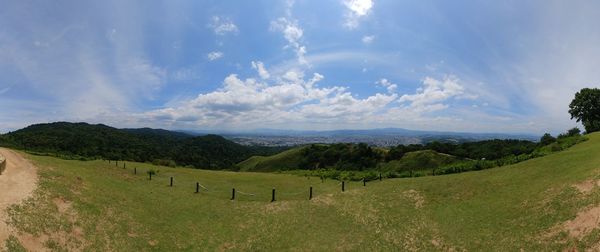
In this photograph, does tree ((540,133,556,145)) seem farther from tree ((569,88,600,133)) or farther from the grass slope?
the grass slope

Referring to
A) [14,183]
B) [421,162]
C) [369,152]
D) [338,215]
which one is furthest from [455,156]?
[14,183]

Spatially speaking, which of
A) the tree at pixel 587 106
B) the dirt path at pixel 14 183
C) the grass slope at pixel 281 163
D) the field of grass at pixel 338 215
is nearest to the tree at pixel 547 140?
the tree at pixel 587 106

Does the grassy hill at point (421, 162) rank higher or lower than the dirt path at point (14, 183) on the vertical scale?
lower

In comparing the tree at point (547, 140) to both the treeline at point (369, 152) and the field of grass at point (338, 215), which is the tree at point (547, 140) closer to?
the treeline at point (369, 152)

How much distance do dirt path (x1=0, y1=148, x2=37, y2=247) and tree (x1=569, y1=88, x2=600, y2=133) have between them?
83.6m

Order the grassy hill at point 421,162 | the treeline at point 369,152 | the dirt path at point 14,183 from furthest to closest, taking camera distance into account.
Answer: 1. the treeline at point 369,152
2. the grassy hill at point 421,162
3. the dirt path at point 14,183

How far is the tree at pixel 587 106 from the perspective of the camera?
6456cm

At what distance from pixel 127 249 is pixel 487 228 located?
22.1 meters

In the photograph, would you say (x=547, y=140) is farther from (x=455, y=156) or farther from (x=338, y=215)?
(x=338, y=215)

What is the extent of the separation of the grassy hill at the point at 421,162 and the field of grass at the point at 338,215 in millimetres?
38436

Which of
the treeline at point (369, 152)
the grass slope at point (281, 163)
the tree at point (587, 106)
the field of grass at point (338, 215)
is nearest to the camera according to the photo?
the field of grass at point (338, 215)

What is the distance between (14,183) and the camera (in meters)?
21.0

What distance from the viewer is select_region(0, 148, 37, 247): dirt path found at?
16.8m

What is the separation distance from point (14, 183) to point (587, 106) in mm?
88349
